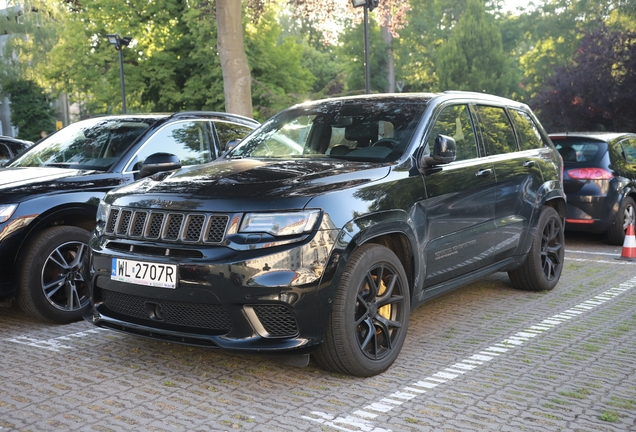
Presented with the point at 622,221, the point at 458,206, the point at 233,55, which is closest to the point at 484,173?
the point at 458,206

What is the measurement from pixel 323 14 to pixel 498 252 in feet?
51.4

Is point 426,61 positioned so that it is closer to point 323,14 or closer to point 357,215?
point 323,14

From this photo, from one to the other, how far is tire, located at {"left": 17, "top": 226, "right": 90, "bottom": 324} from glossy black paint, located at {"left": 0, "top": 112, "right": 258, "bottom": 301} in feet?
0.25

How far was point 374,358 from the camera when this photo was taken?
472 cm

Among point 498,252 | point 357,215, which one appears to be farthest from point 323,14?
point 357,215

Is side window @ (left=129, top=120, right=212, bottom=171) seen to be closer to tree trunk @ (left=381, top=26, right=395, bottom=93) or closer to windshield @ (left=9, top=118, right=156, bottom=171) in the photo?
windshield @ (left=9, top=118, right=156, bottom=171)

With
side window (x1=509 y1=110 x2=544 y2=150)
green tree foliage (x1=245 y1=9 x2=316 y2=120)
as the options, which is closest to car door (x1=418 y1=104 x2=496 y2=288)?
side window (x1=509 y1=110 x2=544 y2=150)

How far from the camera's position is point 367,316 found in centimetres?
468

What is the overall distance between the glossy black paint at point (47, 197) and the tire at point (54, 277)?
8 centimetres

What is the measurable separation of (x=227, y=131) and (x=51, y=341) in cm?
309

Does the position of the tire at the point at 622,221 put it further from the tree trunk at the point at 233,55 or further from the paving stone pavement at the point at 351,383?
the tree trunk at the point at 233,55

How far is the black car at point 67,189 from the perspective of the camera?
593 centimetres

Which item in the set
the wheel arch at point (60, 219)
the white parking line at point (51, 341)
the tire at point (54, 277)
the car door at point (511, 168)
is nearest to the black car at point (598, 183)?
the car door at point (511, 168)

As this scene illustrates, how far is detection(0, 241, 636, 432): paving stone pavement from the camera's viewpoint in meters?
3.99
